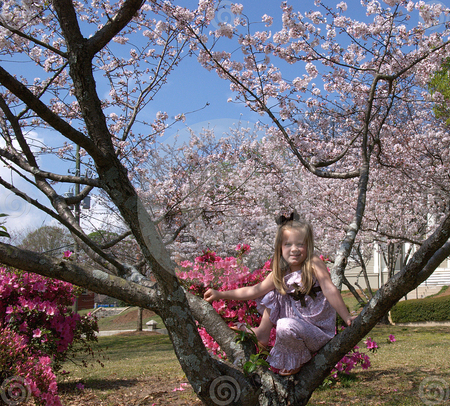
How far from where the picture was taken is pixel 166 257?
198 centimetres

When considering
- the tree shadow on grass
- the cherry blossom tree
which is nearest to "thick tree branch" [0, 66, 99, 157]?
the cherry blossom tree

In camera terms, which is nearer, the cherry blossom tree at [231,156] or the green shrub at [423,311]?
the cherry blossom tree at [231,156]

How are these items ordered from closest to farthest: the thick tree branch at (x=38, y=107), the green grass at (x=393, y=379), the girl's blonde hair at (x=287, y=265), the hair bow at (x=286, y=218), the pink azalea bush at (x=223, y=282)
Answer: the thick tree branch at (x=38, y=107) < the girl's blonde hair at (x=287, y=265) < the hair bow at (x=286, y=218) < the pink azalea bush at (x=223, y=282) < the green grass at (x=393, y=379)

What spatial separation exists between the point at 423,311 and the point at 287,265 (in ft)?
38.5

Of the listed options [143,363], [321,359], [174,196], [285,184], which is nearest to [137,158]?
[174,196]

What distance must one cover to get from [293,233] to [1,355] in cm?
249

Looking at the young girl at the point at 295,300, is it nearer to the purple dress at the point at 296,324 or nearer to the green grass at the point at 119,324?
the purple dress at the point at 296,324

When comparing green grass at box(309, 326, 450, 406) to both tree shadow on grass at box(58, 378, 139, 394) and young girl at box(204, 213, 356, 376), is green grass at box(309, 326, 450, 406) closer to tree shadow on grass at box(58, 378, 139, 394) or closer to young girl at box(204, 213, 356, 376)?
young girl at box(204, 213, 356, 376)

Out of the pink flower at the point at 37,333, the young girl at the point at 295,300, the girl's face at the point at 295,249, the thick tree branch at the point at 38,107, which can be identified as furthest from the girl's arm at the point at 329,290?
the pink flower at the point at 37,333

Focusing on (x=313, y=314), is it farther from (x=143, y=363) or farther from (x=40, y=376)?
(x=143, y=363)

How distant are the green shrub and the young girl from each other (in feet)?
37.3

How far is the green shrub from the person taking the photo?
11.8 meters

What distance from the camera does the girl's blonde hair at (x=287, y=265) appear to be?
7.80 ft

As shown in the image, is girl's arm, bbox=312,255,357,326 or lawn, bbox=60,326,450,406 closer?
girl's arm, bbox=312,255,357,326
